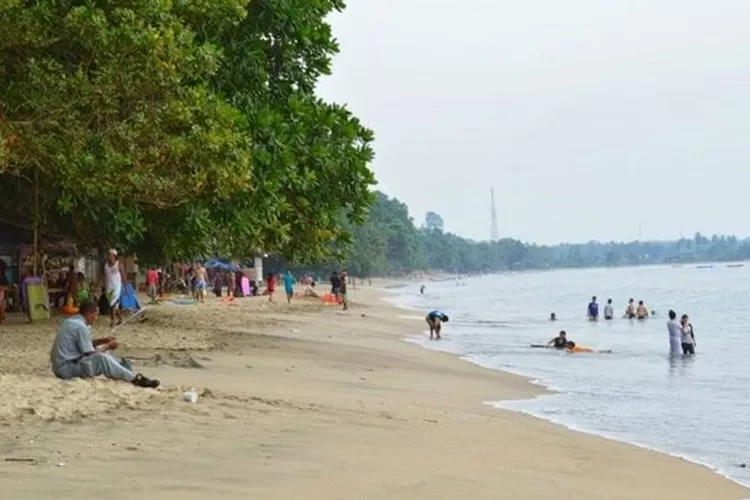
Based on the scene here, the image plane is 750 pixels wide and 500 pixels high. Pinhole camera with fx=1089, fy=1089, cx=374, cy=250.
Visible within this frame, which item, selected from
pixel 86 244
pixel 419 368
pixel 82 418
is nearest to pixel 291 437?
pixel 82 418

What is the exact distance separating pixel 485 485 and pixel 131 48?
933cm

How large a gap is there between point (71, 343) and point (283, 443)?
11.7ft

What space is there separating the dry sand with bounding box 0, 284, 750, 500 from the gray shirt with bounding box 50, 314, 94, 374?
10.9 inches

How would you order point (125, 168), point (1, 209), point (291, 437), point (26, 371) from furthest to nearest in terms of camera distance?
point (1, 209), point (125, 168), point (26, 371), point (291, 437)

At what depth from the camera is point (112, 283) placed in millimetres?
19219

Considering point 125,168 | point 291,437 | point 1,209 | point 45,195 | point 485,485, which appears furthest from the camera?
point 1,209

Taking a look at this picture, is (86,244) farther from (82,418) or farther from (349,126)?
(82,418)

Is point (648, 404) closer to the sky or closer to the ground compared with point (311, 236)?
closer to the ground

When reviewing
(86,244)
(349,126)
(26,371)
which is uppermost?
(349,126)

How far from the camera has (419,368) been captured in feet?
66.2

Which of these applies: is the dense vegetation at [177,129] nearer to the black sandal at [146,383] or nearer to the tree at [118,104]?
the tree at [118,104]

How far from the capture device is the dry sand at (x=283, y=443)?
7387mm

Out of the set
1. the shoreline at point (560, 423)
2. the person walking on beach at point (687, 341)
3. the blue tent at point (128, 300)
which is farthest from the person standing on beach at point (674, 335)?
the blue tent at point (128, 300)

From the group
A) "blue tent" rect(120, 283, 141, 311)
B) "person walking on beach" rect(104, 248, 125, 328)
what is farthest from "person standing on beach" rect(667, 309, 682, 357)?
"person walking on beach" rect(104, 248, 125, 328)
